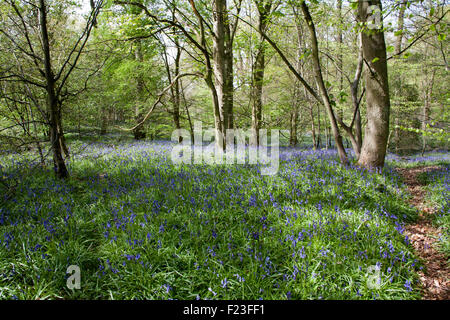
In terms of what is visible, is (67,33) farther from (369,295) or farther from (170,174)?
(369,295)

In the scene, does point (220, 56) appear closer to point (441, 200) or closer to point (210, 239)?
point (210, 239)

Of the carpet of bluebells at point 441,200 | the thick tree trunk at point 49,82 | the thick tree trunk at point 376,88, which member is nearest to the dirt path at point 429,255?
the carpet of bluebells at point 441,200

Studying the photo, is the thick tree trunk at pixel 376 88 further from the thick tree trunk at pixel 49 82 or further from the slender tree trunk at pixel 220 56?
the thick tree trunk at pixel 49 82

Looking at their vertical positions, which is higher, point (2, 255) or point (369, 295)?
point (2, 255)

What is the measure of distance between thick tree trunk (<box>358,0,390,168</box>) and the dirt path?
1502mm

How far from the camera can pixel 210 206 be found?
3961 millimetres

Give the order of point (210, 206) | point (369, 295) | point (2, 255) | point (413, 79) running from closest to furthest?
1. point (369, 295)
2. point (2, 255)
3. point (210, 206)
4. point (413, 79)

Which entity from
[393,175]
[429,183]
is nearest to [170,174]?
[393,175]

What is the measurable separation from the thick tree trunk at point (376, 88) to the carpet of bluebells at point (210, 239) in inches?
40.6

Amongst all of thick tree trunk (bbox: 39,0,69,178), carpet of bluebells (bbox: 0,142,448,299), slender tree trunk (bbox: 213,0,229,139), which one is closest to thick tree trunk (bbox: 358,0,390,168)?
carpet of bluebells (bbox: 0,142,448,299)

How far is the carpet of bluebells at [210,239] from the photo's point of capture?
92.3 inches

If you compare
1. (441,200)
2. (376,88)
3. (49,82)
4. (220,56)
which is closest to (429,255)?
(441,200)

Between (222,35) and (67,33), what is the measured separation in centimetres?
581

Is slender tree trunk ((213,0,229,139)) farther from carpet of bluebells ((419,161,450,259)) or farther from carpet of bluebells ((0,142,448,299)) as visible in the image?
carpet of bluebells ((419,161,450,259))
